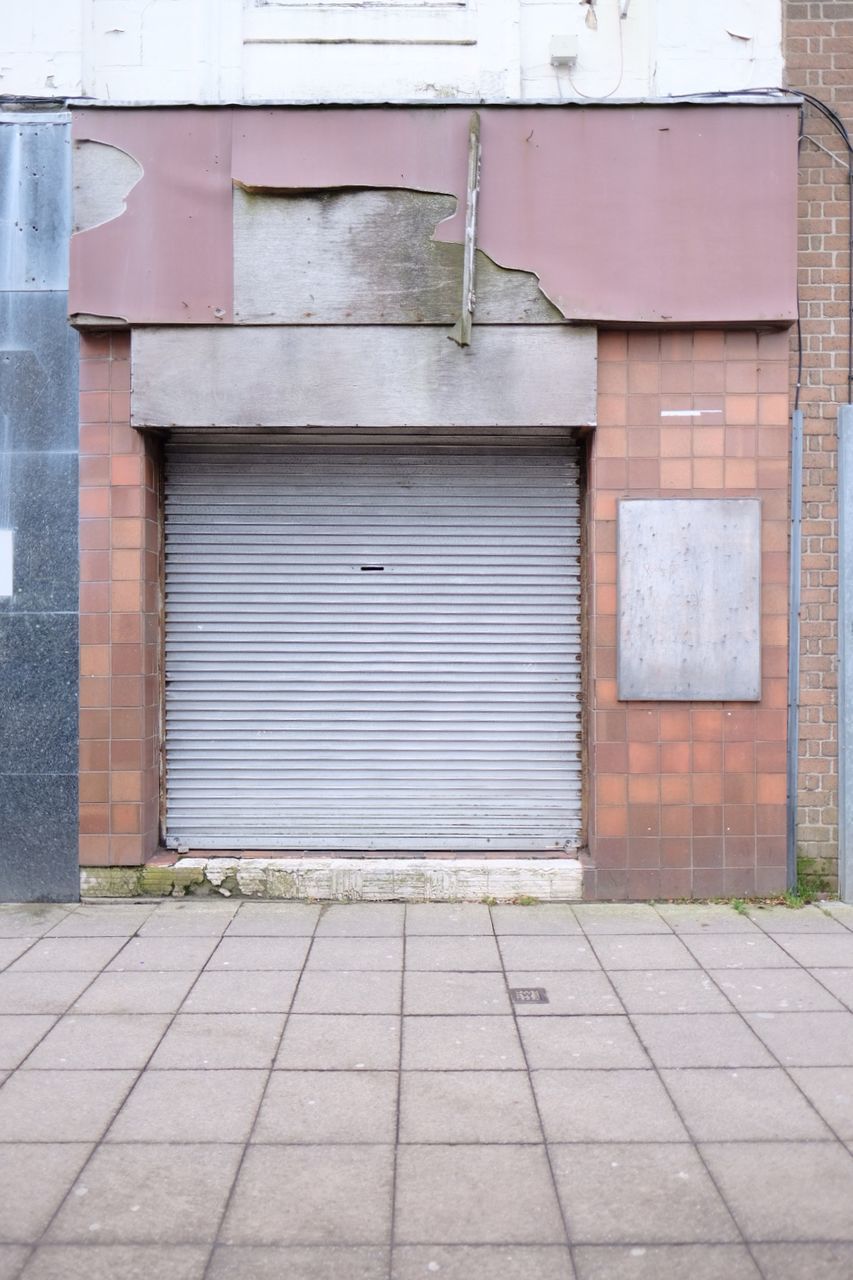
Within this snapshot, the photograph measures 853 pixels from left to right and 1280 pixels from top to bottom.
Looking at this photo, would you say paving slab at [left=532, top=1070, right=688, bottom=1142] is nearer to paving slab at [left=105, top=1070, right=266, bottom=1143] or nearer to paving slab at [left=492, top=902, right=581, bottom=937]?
paving slab at [left=105, top=1070, right=266, bottom=1143]

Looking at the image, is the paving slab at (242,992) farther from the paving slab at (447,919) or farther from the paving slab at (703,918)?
the paving slab at (703,918)

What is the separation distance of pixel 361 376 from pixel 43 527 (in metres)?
2.24

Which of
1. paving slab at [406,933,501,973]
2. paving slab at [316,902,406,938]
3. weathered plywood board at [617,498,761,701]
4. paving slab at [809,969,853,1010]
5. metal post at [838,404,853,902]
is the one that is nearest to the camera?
paving slab at [809,969,853,1010]

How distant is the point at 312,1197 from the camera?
10.4 ft

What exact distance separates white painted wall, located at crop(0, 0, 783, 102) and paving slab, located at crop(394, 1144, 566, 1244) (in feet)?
19.9

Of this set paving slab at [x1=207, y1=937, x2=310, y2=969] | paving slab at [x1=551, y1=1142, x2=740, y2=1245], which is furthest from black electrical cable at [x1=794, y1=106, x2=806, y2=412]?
paving slab at [x1=551, y1=1142, x2=740, y2=1245]

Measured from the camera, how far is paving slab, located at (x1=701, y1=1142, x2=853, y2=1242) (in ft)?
9.85

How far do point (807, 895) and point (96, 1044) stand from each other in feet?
14.4

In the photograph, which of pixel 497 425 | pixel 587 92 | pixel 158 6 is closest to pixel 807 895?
pixel 497 425

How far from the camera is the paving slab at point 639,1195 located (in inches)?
117

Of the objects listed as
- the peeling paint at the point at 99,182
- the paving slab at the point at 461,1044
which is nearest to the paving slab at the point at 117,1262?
the paving slab at the point at 461,1044

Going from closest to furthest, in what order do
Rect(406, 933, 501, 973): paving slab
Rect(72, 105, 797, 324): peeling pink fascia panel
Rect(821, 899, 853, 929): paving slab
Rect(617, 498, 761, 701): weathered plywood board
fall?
Rect(406, 933, 501, 973): paving slab → Rect(821, 899, 853, 929): paving slab → Rect(72, 105, 797, 324): peeling pink fascia panel → Rect(617, 498, 761, 701): weathered plywood board

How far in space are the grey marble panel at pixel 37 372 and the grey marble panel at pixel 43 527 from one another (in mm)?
132

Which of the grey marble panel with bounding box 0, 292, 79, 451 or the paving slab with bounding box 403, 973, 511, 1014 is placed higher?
the grey marble panel with bounding box 0, 292, 79, 451
